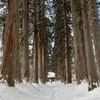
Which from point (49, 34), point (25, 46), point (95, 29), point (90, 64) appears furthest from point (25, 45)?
point (49, 34)

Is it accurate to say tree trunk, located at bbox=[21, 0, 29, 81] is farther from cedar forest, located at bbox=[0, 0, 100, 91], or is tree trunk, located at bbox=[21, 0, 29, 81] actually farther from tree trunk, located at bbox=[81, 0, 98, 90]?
tree trunk, located at bbox=[81, 0, 98, 90]

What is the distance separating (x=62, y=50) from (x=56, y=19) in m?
4.41

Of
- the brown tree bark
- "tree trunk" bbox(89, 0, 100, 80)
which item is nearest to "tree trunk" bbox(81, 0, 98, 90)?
"tree trunk" bbox(89, 0, 100, 80)

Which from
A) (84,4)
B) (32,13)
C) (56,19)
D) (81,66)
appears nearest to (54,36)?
(56,19)

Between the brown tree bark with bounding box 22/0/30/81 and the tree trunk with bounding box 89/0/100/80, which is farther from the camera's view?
the brown tree bark with bounding box 22/0/30/81

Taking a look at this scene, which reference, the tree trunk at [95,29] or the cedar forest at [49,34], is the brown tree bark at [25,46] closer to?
the cedar forest at [49,34]

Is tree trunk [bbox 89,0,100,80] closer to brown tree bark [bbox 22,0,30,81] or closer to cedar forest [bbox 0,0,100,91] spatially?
cedar forest [bbox 0,0,100,91]

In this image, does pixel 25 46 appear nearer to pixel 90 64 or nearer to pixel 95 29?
pixel 95 29

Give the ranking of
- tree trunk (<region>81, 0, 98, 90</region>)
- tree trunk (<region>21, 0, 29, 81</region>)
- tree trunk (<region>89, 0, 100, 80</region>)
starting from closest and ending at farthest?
1. tree trunk (<region>81, 0, 98, 90</region>)
2. tree trunk (<region>89, 0, 100, 80</region>)
3. tree trunk (<region>21, 0, 29, 81</region>)

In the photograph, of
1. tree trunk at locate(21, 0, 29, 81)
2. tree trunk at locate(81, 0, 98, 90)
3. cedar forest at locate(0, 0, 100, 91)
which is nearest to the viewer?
cedar forest at locate(0, 0, 100, 91)

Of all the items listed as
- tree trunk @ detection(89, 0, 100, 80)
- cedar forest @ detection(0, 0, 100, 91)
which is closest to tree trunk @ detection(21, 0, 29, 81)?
cedar forest @ detection(0, 0, 100, 91)

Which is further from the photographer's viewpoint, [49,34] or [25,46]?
[49,34]

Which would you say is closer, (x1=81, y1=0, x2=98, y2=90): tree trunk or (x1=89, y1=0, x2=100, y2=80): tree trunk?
(x1=81, y1=0, x2=98, y2=90): tree trunk

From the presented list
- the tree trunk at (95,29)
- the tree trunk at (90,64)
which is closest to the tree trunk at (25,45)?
the tree trunk at (95,29)
